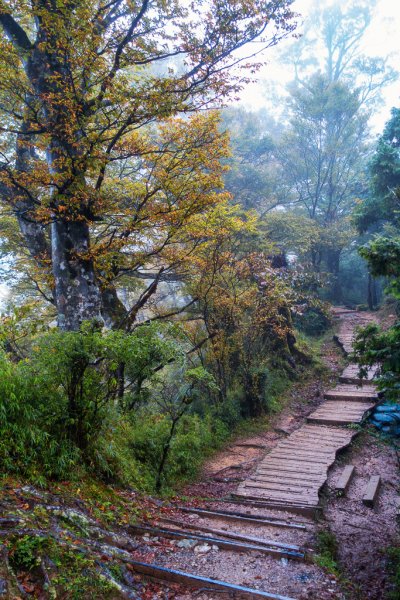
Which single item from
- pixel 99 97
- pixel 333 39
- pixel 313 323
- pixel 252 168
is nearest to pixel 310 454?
pixel 99 97

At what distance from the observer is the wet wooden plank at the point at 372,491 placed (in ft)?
21.3

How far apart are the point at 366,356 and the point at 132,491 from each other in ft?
11.7

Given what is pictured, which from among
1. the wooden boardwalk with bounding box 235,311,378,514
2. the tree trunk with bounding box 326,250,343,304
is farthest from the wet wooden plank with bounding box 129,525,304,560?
the tree trunk with bounding box 326,250,343,304

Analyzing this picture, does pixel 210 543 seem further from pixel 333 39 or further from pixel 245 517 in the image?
pixel 333 39

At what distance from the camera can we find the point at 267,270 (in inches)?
463

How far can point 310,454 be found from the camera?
8.09m

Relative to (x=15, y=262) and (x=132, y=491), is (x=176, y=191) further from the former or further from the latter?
(x=15, y=262)

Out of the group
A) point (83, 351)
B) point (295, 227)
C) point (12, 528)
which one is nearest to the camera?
point (12, 528)

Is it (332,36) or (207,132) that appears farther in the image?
(332,36)

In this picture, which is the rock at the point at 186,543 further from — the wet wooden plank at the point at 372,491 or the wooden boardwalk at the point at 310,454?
the wet wooden plank at the point at 372,491

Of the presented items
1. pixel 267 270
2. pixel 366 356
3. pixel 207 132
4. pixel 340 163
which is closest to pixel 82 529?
pixel 366 356

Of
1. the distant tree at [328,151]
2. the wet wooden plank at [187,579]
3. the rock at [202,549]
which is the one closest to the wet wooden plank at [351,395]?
the rock at [202,549]

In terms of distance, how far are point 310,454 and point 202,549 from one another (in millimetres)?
4693

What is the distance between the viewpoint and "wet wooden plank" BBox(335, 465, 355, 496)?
6758 millimetres
